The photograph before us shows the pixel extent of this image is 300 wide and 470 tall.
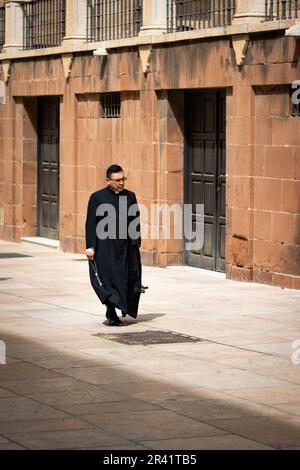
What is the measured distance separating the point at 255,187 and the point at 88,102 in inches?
242

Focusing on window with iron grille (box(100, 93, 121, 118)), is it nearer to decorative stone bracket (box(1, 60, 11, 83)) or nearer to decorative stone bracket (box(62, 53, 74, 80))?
decorative stone bracket (box(62, 53, 74, 80))

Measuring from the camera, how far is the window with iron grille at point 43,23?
86.8 ft

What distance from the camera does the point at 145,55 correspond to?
2202 centimetres

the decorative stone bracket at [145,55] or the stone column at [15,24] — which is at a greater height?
the stone column at [15,24]

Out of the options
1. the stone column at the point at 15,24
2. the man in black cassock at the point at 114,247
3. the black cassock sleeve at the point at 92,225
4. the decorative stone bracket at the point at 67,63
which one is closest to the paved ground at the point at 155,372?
the man in black cassock at the point at 114,247

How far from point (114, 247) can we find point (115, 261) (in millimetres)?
152

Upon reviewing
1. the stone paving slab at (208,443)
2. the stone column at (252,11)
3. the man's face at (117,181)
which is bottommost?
the stone paving slab at (208,443)

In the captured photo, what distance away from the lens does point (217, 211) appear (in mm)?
20906

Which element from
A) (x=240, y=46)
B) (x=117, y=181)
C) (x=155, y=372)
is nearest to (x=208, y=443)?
(x=155, y=372)

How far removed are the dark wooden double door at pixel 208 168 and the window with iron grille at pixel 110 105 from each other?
2029 millimetres

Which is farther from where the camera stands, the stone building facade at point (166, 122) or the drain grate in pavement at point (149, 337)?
the stone building facade at point (166, 122)

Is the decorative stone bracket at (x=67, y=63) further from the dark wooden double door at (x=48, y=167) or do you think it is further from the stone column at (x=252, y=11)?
the stone column at (x=252, y=11)

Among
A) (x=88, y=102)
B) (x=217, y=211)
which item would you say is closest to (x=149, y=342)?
(x=217, y=211)

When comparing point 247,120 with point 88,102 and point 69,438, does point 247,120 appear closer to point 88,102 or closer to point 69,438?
point 88,102
